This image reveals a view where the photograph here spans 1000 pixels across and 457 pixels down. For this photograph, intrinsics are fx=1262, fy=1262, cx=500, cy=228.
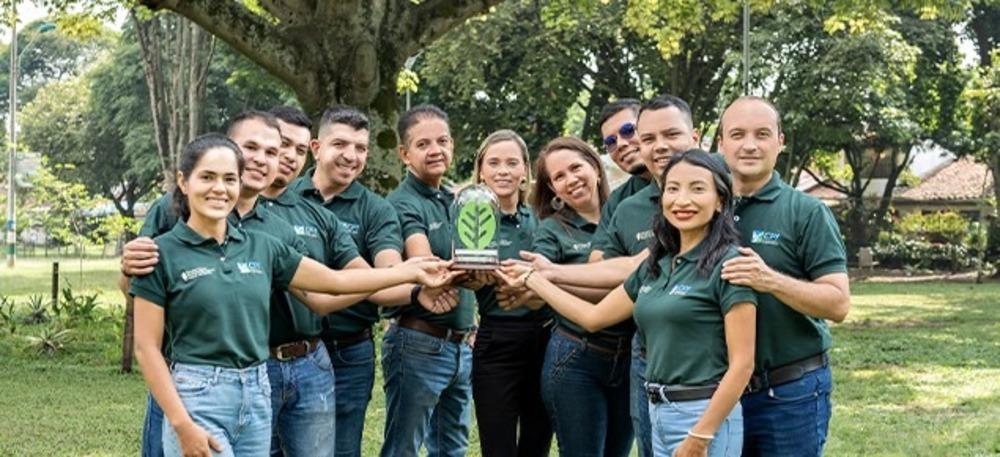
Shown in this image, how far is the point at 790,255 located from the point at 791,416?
22.2 inches

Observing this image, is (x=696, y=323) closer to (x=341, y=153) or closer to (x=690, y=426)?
(x=690, y=426)

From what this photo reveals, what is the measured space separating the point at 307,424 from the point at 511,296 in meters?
1.04

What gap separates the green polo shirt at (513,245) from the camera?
570cm

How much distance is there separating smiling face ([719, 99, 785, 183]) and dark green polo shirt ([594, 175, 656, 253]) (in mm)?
724

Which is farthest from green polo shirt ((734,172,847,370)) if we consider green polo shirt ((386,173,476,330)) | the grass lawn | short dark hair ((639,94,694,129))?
the grass lawn

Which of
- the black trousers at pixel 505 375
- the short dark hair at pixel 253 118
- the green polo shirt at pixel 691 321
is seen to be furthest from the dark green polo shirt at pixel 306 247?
the green polo shirt at pixel 691 321

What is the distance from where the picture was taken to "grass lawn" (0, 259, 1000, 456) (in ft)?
29.9

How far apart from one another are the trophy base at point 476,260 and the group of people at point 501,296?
0.05m

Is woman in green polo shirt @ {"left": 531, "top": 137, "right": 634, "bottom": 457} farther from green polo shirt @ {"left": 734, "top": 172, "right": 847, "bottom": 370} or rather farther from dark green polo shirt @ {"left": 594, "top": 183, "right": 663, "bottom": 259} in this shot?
green polo shirt @ {"left": 734, "top": 172, "right": 847, "bottom": 370}

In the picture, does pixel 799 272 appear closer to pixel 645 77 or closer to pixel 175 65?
pixel 175 65

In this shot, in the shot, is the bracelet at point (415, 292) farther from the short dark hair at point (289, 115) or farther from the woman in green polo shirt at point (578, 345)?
the short dark hair at point (289, 115)

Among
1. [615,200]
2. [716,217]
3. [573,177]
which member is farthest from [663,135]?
[716,217]

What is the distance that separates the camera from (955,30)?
3366 centimetres

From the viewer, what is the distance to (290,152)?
5340 millimetres
